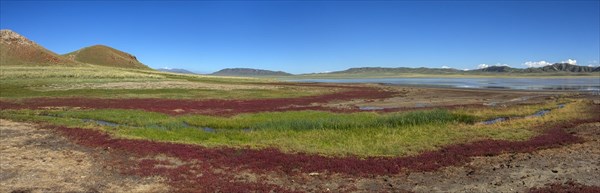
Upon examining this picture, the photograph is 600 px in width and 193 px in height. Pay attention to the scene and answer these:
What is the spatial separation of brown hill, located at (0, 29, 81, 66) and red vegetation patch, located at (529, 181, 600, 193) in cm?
15557

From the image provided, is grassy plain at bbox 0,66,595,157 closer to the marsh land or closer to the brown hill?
the marsh land

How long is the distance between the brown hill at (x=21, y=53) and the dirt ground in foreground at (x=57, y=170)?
135970 mm

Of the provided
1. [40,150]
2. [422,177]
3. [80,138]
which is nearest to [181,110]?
[80,138]

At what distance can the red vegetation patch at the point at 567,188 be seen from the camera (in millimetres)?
13945

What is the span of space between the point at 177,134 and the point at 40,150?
322 inches

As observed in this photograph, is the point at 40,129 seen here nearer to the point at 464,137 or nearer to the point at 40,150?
the point at 40,150

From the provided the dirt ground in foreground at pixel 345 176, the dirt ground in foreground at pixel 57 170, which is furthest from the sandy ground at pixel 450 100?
the dirt ground in foreground at pixel 57 170

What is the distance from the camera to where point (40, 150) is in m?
21.5

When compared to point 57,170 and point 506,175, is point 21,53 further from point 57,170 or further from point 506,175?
point 506,175

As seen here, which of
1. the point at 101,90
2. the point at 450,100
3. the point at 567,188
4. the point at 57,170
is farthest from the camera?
the point at 101,90

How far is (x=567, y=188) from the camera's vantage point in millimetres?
14375

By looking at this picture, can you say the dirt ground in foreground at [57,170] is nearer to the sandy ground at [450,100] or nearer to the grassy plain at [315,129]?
the grassy plain at [315,129]

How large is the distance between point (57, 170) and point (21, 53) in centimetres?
15870

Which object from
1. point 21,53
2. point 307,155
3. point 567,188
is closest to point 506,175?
point 567,188
